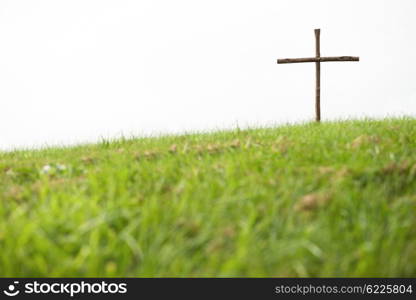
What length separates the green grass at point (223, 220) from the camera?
2.22 meters

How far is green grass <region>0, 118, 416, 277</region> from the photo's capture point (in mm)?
2225

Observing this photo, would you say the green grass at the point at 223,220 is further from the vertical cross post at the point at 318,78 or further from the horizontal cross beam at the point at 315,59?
the horizontal cross beam at the point at 315,59

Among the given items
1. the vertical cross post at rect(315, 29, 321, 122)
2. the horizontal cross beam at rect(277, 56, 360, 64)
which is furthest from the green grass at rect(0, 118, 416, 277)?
the horizontal cross beam at rect(277, 56, 360, 64)

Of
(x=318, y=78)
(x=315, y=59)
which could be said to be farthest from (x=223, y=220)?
(x=315, y=59)

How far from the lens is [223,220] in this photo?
2.66 metres

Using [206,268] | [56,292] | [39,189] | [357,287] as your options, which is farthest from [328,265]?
[39,189]

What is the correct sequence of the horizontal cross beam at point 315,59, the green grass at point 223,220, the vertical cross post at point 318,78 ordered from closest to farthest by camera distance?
the green grass at point 223,220, the vertical cross post at point 318,78, the horizontal cross beam at point 315,59

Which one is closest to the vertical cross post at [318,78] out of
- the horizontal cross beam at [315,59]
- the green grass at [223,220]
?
the horizontal cross beam at [315,59]

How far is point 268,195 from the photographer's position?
305 centimetres

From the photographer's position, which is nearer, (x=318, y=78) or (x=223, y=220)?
(x=223, y=220)

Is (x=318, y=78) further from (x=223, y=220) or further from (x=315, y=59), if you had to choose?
(x=223, y=220)

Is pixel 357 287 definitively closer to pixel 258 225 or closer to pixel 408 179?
pixel 258 225

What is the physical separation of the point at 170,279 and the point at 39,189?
2.05 meters

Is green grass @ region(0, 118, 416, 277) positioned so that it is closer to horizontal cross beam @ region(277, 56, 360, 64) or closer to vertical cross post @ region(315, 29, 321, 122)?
vertical cross post @ region(315, 29, 321, 122)
